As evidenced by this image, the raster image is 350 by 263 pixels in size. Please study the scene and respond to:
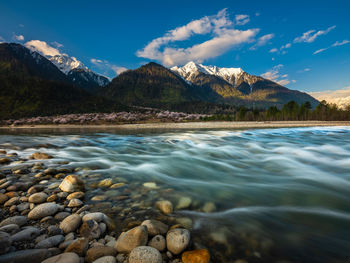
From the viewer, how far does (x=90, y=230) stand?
3.00 meters

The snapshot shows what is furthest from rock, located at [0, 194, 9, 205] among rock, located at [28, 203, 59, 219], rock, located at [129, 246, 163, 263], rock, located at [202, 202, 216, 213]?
rock, located at [202, 202, 216, 213]

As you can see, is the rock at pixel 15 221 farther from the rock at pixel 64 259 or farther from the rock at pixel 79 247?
the rock at pixel 64 259

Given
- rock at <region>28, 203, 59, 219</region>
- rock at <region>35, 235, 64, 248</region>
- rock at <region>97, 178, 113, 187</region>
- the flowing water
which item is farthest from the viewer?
rock at <region>97, 178, 113, 187</region>

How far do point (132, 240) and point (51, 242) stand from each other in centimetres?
131

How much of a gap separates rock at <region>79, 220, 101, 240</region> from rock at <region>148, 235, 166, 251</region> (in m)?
1.01

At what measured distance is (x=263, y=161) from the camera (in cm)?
923

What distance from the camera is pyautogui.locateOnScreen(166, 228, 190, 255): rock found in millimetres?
2613

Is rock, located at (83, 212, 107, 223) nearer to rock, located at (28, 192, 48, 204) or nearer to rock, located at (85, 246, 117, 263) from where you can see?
rock, located at (85, 246, 117, 263)

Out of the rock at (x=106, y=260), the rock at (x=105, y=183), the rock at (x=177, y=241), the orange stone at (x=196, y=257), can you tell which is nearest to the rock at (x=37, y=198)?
the rock at (x=105, y=183)

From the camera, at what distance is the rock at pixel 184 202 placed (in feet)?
13.9

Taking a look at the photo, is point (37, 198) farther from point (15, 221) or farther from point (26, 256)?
point (26, 256)

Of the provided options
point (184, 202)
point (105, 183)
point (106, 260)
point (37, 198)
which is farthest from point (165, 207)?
point (37, 198)

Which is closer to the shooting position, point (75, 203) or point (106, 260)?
point (106, 260)

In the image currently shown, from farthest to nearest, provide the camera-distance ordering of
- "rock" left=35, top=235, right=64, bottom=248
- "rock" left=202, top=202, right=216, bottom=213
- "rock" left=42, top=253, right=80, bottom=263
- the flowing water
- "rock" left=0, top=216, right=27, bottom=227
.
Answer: "rock" left=202, top=202, right=216, bottom=213 → "rock" left=0, top=216, right=27, bottom=227 → the flowing water → "rock" left=35, top=235, right=64, bottom=248 → "rock" left=42, top=253, right=80, bottom=263
